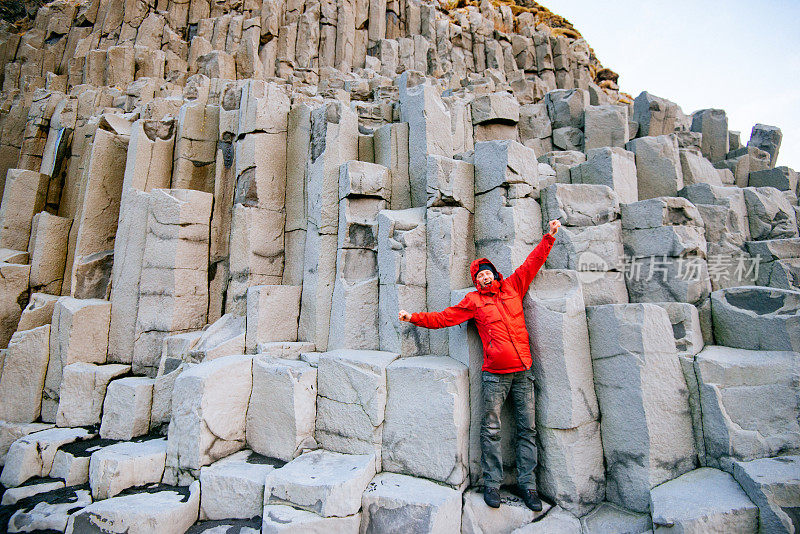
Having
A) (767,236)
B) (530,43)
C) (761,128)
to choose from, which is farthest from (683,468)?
(530,43)

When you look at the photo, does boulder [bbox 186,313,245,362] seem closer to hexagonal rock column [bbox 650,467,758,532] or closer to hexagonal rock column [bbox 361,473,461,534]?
hexagonal rock column [bbox 361,473,461,534]

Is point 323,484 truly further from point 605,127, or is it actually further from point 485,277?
point 605,127

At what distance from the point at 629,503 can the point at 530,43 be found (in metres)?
22.7

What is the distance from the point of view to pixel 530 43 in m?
21.0

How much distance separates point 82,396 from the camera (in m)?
5.16

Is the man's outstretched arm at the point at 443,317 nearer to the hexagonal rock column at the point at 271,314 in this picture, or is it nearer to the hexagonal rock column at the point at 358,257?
the hexagonal rock column at the point at 358,257

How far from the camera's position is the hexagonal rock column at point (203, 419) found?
3.99 metres

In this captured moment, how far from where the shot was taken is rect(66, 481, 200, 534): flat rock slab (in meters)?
3.30

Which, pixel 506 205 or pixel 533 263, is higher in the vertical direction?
pixel 506 205

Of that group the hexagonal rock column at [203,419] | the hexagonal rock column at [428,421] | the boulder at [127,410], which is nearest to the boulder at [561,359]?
the hexagonal rock column at [428,421]

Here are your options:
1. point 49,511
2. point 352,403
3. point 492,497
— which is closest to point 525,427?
point 492,497

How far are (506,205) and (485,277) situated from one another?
47.6 inches

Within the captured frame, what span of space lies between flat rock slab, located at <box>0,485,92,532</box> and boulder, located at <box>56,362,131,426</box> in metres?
1.20

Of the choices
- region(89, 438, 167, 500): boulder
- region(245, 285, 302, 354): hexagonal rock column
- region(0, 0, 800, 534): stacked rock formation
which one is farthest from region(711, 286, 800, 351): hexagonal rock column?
region(89, 438, 167, 500): boulder
